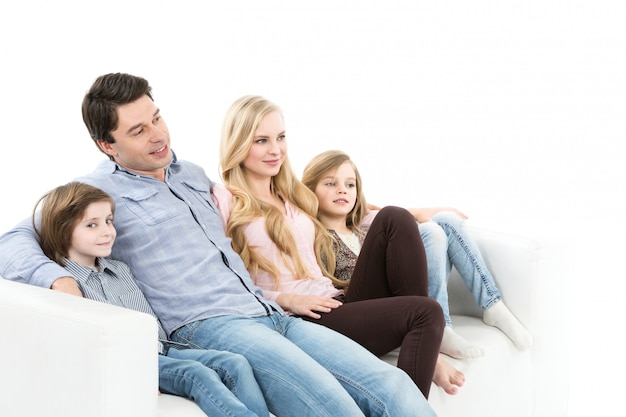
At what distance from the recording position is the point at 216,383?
6.38 feet

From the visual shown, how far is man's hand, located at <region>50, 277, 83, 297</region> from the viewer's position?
2055 mm

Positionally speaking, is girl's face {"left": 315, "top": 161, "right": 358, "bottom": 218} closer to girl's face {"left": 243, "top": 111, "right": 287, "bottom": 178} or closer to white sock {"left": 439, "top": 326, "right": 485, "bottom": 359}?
girl's face {"left": 243, "top": 111, "right": 287, "bottom": 178}

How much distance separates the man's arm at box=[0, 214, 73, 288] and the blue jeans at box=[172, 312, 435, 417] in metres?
0.38

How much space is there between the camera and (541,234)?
2932 mm

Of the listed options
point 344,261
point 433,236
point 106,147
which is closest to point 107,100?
point 106,147

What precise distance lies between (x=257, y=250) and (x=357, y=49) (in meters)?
1.51

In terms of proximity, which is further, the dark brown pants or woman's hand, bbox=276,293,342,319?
woman's hand, bbox=276,293,342,319

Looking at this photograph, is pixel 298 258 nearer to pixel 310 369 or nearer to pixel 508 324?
pixel 310 369

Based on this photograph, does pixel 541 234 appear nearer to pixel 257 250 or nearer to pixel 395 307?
pixel 395 307

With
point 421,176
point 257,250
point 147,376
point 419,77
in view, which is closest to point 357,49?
point 419,77

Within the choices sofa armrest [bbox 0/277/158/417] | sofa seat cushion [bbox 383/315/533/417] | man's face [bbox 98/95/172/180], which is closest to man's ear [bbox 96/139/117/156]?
man's face [bbox 98/95/172/180]

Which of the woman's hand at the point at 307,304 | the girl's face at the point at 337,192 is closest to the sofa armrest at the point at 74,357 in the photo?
the woman's hand at the point at 307,304

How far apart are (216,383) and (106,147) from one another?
828mm

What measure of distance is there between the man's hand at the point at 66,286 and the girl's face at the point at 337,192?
1.05m
